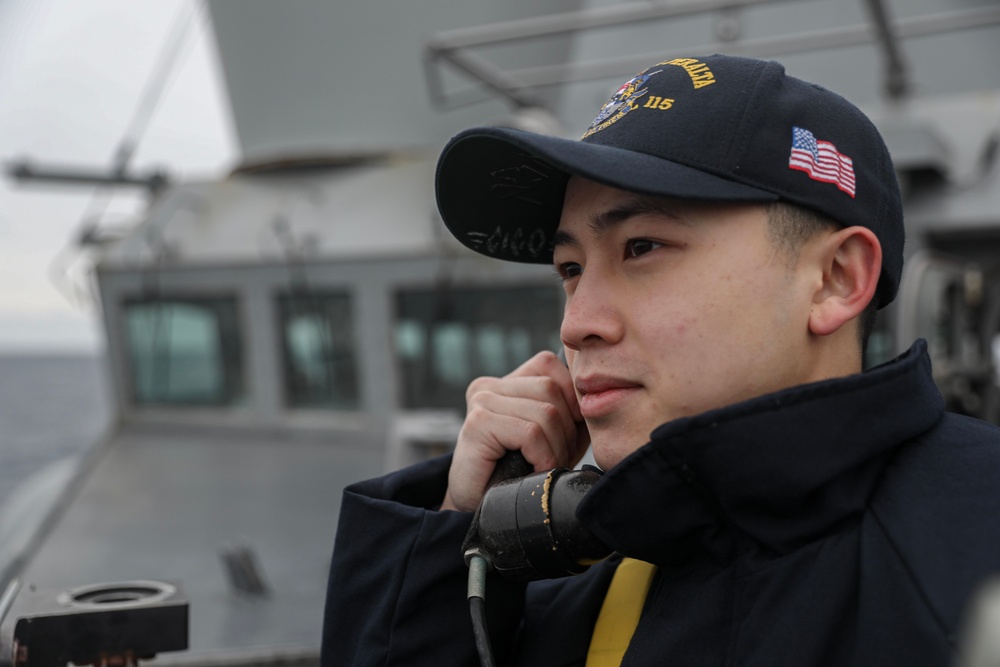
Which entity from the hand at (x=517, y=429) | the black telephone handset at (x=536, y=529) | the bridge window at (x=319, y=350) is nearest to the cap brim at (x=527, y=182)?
the hand at (x=517, y=429)

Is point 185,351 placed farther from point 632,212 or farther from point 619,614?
point 632,212

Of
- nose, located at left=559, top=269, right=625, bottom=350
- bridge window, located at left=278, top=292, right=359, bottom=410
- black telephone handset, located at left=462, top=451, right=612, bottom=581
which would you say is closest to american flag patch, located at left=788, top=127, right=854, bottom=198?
→ nose, located at left=559, top=269, right=625, bottom=350

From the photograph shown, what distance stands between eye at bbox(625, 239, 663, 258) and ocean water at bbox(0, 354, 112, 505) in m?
6.28

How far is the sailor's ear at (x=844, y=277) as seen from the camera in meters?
1.41

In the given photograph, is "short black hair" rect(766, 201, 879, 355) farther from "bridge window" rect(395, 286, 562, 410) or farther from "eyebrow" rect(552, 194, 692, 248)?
"bridge window" rect(395, 286, 562, 410)

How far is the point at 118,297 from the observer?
7.06 m

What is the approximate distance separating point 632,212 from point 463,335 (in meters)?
4.47

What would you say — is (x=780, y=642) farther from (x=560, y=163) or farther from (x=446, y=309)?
(x=446, y=309)

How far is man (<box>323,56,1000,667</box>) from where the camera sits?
1.26 metres

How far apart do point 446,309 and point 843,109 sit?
453 cm

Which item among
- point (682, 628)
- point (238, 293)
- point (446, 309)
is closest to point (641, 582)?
point (682, 628)

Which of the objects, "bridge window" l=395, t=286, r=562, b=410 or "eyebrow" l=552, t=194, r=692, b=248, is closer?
"eyebrow" l=552, t=194, r=692, b=248

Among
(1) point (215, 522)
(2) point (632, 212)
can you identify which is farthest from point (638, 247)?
(1) point (215, 522)

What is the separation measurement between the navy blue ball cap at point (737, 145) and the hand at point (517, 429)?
0.44 metres
